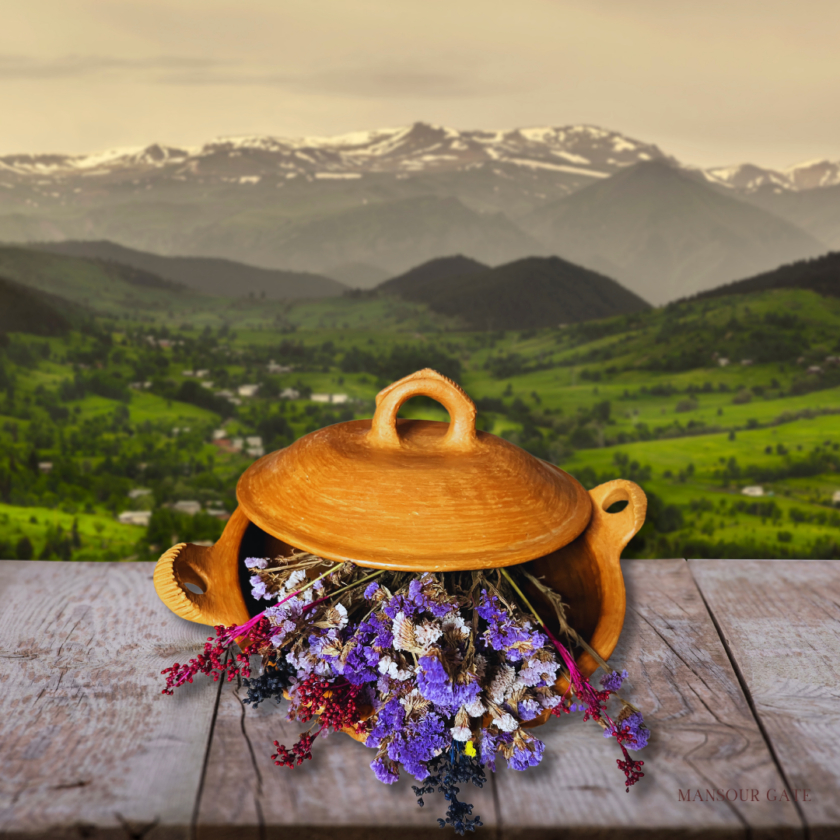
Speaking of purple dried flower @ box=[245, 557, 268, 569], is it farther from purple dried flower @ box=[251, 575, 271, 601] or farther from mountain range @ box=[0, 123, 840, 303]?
mountain range @ box=[0, 123, 840, 303]

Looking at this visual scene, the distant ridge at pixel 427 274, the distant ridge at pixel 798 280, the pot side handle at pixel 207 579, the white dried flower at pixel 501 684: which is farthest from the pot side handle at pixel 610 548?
the distant ridge at pixel 427 274

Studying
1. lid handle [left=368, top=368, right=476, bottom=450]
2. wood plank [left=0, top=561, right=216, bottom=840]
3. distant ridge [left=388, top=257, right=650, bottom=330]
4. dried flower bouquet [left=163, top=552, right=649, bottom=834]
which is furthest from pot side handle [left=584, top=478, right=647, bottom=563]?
distant ridge [left=388, top=257, right=650, bottom=330]

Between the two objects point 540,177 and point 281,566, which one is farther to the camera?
point 540,177

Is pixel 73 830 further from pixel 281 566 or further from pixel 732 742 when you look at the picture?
pixel 732 742

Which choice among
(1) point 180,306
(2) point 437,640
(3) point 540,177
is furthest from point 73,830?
(3) point 540,177

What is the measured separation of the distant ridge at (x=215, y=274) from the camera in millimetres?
4504

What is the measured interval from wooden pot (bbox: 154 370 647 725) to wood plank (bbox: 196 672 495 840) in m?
0.30

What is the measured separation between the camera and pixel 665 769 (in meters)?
1.46

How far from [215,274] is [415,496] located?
3.62 m

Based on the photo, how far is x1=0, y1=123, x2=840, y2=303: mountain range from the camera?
4.43m

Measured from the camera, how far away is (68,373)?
3.83m

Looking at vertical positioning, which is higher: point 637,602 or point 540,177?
point 540,177

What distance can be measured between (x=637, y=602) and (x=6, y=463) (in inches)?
128

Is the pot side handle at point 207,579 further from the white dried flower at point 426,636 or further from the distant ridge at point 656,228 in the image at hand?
the distant ridge at point 656,228
